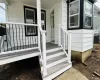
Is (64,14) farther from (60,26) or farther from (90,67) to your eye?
(90,67)

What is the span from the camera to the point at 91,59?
5.83m

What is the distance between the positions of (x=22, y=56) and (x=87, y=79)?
111 inches

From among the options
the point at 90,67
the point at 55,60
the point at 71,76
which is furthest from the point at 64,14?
the point at 71,76

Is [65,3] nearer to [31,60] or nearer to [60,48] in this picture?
[60,48]

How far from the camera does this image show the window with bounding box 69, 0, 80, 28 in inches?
218

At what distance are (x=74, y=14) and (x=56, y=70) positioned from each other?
3.44 meters

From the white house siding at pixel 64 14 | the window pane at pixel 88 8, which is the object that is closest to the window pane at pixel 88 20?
the window pane at pixel 88 8

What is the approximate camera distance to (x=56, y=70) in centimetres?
398

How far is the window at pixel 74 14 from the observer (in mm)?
5550

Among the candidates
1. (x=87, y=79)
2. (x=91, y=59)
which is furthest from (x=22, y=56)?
(x=91, y=59)

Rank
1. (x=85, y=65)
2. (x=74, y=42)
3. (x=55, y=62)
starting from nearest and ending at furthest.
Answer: (x=55, y=62)
(x=85, y=65)
(x=74, y=42)

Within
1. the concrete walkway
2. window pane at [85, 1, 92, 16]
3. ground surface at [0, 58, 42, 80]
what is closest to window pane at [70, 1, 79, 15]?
window pane at [85, 1, 92, 16]

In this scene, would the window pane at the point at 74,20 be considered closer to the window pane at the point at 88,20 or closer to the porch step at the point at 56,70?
the window pane at the point at 88,20

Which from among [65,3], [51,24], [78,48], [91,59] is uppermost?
[65,3]
